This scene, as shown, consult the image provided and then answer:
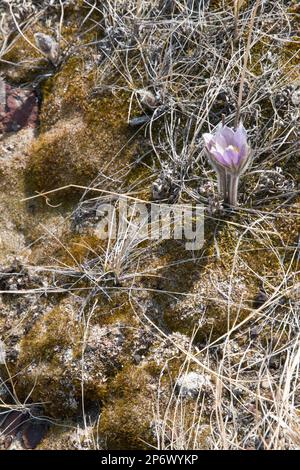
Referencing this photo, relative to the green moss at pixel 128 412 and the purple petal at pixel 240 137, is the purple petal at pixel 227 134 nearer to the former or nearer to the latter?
the purple petal at pixel 240 137

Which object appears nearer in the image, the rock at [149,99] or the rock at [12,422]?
the rock at [12,422]

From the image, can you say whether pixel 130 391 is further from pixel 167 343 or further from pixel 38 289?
pixel 38 289

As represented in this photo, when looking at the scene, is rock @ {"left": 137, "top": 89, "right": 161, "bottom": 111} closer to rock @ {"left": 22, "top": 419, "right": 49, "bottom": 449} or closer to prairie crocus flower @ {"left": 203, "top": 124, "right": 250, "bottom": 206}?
prairie crocus flower @ {"left": 203, "top": 124, "right": 250, "bottom": 206}

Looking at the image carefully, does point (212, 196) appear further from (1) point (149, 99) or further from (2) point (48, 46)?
(2) point (48, 46)

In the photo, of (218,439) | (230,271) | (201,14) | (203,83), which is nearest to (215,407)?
(218,439)

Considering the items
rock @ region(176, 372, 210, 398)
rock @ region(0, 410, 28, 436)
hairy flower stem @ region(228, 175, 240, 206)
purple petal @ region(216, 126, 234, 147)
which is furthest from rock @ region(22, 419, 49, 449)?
purple petal @ region(216, 126, 234, 147)

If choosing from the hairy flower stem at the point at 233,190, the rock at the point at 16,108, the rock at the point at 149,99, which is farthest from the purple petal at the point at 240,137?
the rock at the point at 16,108
